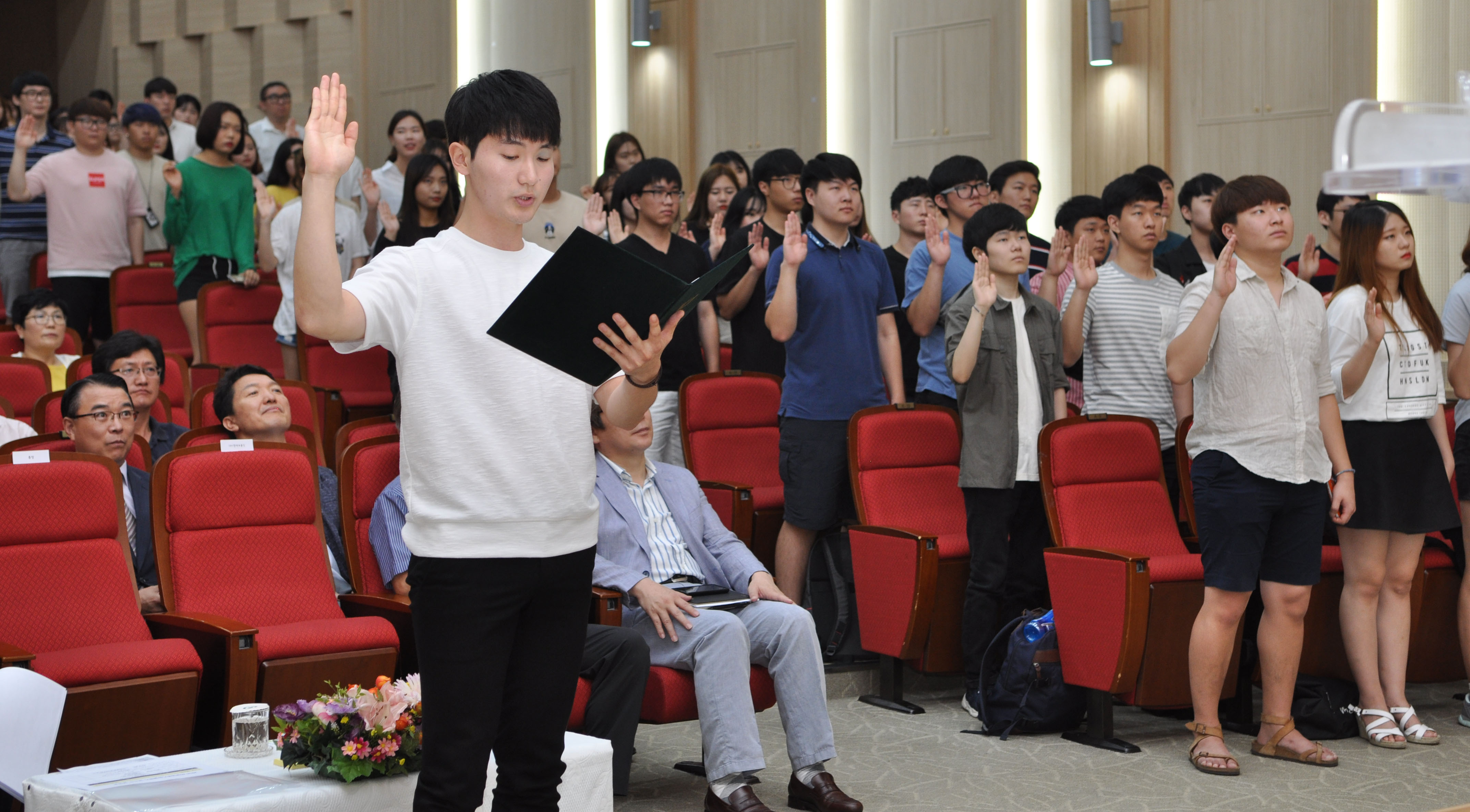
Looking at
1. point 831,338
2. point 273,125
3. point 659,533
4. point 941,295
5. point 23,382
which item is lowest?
point 659,533

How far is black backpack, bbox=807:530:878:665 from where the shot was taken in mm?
4426

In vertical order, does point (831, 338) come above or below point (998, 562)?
above

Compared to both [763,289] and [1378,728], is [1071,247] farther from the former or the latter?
[1378,728]

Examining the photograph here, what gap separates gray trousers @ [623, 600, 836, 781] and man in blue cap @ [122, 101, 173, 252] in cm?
438

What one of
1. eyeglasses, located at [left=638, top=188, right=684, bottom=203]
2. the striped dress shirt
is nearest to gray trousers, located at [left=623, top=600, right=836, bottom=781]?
the striped dress shirt

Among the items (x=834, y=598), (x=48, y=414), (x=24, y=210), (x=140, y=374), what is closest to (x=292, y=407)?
(x=140, y=374)

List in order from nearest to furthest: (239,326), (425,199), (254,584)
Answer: (254,584) → (425,199) → (239,326)

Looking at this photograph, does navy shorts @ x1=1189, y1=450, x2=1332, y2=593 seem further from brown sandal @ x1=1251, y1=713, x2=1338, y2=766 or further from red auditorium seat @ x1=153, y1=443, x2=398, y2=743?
red auditorium seat @ x1=153, y1=443, x2=398, y2=743

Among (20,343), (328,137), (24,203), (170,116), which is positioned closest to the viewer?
(328,137)

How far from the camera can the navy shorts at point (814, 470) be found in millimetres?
4387

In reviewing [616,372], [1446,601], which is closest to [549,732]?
[616,372]

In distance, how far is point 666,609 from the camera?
10.6 feet

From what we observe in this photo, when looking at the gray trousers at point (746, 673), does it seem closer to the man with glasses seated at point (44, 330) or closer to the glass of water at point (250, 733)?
the glass of water at point (250, 733)

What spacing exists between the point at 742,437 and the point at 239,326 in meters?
2.56
